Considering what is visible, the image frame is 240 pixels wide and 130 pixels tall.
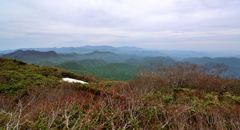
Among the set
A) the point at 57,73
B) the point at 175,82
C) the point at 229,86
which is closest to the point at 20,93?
the point at 57,73

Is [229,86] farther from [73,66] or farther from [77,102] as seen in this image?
[73,66]

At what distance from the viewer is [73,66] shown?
5615 inches

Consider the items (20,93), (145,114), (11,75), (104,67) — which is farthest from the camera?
(104,67)

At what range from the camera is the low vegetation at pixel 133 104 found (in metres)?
3.95

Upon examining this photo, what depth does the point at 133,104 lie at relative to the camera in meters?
5.16

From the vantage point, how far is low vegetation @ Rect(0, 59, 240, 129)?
3946mm

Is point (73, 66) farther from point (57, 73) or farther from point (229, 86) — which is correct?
point (229, 86)

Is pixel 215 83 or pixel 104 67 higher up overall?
pixel 215 83

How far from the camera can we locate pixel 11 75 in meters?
10.2

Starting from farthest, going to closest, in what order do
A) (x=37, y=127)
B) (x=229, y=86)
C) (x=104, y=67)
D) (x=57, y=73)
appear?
(x=104, y=67)
(x=57, y=73)
(x=229, y=86)
(x=37, y=127)

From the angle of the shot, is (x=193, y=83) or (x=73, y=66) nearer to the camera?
(x=193, y=83)

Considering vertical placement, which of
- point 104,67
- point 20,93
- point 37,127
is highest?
point 37,127

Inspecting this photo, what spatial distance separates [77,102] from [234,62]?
969ft

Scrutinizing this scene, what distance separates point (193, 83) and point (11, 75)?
1876 cm
